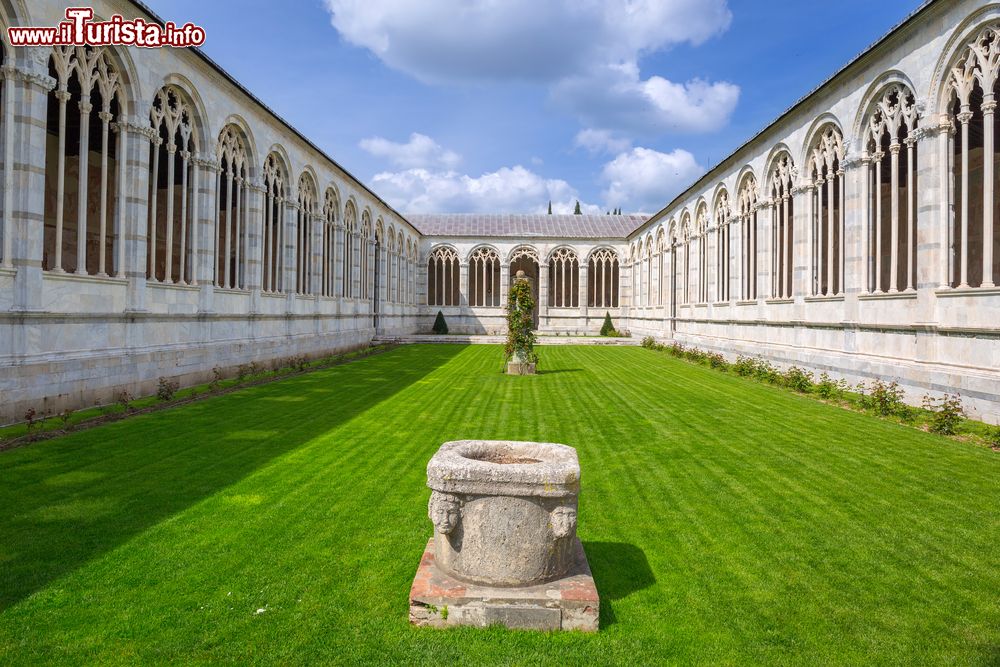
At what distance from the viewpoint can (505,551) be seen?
3.67m

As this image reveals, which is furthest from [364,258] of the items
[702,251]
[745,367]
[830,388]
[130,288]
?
[830,388]

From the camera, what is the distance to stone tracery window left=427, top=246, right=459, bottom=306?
132 ft

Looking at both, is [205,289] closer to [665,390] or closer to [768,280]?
[665,390]

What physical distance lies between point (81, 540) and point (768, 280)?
1813cm

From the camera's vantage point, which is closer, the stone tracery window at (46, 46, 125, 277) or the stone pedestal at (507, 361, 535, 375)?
the stone tracery window at (46, 46, 125, 277)

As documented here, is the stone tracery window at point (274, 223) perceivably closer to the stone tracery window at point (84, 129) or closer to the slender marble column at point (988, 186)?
the stone tracery window at point (84, 129)

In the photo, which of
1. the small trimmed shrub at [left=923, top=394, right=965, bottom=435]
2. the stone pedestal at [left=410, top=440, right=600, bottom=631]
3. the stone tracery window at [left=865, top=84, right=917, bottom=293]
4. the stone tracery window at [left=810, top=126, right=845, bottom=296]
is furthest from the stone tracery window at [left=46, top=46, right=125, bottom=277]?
the stone tracery window at [left=810, top=126, right=845, bottom=296]

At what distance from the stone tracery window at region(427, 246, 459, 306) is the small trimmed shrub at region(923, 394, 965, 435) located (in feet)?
107

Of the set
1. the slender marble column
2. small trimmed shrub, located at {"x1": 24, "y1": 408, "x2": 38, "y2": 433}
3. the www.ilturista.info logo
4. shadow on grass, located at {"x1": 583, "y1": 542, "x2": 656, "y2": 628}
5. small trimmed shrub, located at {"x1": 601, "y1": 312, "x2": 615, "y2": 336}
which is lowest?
shadow on grass, located at {"x1": 583, "y1": 542, "x2": 656, "y2": 628}

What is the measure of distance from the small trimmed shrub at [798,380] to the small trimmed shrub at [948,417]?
11.0 ft

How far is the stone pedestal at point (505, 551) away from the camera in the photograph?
354cm

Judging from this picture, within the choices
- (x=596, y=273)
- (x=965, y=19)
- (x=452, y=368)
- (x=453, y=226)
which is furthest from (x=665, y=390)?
(x=453, y=226)

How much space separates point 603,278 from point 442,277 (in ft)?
37.2

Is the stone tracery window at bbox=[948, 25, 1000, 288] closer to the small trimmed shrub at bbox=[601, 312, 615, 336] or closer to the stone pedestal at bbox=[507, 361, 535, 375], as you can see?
the stone pedestal at bbox=[507, 361, 535, 375]
